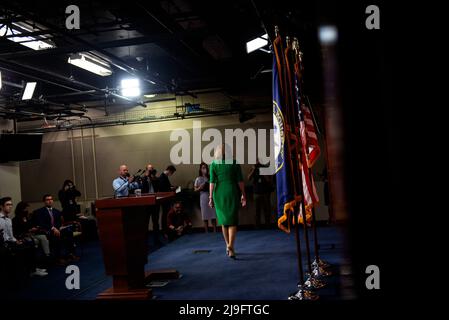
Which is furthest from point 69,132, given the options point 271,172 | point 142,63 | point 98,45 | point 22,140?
point 98,45

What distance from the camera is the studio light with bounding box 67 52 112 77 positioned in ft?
23.0

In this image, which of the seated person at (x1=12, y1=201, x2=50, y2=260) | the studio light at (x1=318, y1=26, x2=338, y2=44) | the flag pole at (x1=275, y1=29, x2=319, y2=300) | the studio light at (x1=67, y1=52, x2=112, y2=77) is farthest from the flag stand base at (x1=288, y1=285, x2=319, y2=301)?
the studio light at (x1=67, y1=52, x2=112, y2=77)

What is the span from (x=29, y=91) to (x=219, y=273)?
17.5ft

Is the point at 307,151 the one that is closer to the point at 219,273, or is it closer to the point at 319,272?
the point at 319,272

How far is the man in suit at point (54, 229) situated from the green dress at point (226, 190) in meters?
3.05

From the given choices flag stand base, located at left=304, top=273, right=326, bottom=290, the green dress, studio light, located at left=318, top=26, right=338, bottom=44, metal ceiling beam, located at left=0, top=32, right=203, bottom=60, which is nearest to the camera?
studio light, located at left=318, top=26, right=338, bottom=44

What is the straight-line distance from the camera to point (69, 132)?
1180 centimetres

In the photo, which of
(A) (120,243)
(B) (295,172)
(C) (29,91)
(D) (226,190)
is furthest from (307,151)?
(C) (29,91)

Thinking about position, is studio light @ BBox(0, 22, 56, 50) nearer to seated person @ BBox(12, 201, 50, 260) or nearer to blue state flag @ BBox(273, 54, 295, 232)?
seated person @ BBox(12, 201, 50, 260)

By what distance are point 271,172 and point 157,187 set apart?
288 cm

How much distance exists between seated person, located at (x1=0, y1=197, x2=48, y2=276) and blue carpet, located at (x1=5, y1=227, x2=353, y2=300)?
351mm

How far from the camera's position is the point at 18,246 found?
20.3ft

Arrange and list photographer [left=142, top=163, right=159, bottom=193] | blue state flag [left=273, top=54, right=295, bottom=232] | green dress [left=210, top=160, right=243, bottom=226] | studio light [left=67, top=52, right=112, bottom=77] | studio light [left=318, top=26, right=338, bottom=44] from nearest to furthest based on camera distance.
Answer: studio light [left=318, top=26, right=338, bottom=44]
blue state flag [left=273, top=54, right=295, bottom=232]
green dress [left=210, top=160, right=243, bottom=226]
studio light [left=67, top=52, right=112, bottom=77]
photographer [left=142, top=163, right=159, bottom=193]

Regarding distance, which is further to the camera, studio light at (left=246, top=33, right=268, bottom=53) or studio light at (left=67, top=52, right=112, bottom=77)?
studio light at (left=67, top=52, right=112, bottom=77)
